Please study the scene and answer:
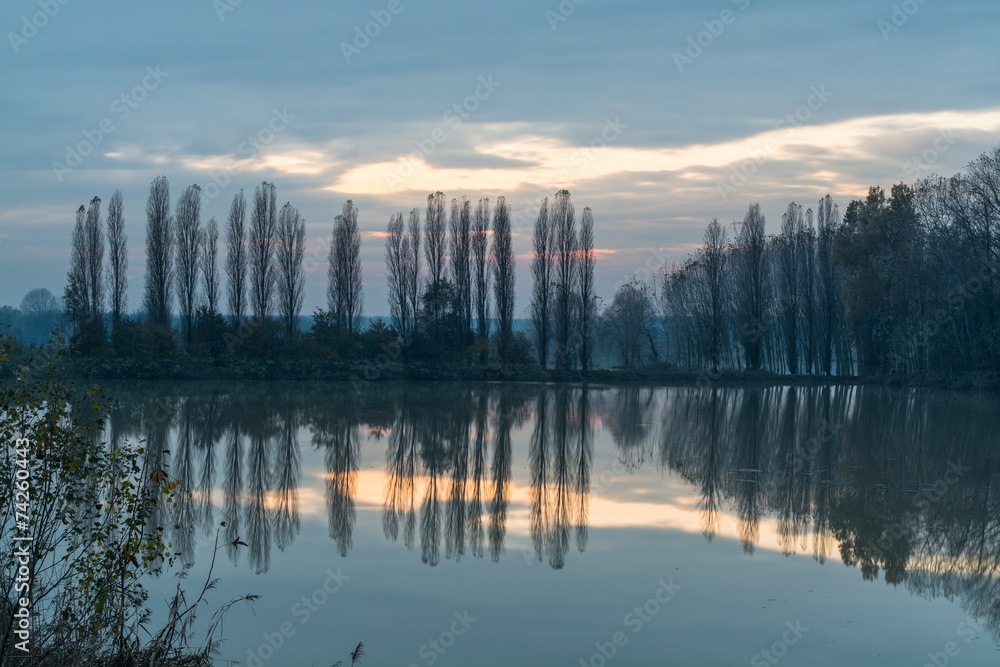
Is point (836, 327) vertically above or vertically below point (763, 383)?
above

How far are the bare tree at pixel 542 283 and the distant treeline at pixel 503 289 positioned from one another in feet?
0.23

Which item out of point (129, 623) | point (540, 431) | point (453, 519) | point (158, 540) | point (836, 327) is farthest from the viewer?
point (836, 327)

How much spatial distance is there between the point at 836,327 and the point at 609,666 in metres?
41.0

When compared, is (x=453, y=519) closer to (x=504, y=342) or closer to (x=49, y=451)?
(x=49, y=451)

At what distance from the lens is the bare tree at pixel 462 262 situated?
3588 centimetres

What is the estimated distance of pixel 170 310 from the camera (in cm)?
3394

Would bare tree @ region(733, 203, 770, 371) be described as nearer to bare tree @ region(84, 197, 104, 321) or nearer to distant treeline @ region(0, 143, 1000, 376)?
distant treeline @ region(0, 143, 1000, 376)

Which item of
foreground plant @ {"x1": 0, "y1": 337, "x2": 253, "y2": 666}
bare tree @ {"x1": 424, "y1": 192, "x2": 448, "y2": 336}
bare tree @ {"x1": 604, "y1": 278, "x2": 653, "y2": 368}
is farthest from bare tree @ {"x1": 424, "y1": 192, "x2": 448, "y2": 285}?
foreground plant @ {"x1": 0, "y1": 337, "x2": 253, "y2": 666}

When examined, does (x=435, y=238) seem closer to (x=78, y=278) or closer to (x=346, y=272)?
(x=346, y=272)

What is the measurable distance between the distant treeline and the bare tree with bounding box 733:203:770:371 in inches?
3.4

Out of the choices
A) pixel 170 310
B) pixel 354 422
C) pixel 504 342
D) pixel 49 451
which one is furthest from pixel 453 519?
pixel 170 310

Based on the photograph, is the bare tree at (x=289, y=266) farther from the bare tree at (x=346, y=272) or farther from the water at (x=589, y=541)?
the water at (x=589, y=541)

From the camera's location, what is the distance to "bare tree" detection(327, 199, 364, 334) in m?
36.0

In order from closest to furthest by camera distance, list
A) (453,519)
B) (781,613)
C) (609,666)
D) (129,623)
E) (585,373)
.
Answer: (609,666) < (129,623) < (781,613) < (453,519) < (585,373)
